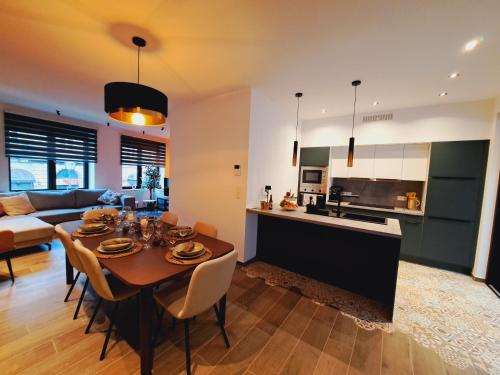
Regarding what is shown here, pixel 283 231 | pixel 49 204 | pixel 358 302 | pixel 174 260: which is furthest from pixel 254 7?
pixel 49 204

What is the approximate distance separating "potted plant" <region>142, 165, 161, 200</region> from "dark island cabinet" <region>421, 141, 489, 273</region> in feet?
23.0

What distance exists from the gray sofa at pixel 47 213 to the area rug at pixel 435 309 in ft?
10.9

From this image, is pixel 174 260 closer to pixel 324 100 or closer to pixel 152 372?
pixel 152 372

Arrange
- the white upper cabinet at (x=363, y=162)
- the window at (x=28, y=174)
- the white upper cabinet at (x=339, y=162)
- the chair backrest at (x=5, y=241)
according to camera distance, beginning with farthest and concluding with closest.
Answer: the window at (x=28, y=174)
the white upper cabinet at (x=339, y=162)
the white upper cabinet at (x=363, y=162)
the chair backrest at (x=5, y=241)

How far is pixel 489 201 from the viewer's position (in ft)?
9.42

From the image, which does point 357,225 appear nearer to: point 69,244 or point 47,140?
point 69,244

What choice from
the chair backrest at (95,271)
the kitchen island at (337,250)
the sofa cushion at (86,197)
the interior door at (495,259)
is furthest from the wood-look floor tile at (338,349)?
the sofa cushion at (86,197)

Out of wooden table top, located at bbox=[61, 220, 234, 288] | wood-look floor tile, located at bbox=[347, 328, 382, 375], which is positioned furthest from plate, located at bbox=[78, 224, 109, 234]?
wood-look floor tile, located at bbox=[347, 328, 382, 375]

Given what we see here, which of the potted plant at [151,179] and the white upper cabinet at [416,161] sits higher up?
the white upper cabinet at [416,161]

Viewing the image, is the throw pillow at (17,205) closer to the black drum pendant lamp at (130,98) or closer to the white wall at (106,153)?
the white wall at (106,153)

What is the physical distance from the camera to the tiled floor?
4.96ft

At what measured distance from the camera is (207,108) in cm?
344

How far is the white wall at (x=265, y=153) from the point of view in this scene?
310 cm

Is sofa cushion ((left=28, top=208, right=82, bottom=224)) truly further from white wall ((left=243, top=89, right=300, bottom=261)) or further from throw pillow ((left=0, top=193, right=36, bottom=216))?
white wall ((left=243, top=89, right=300, bottom=261))
